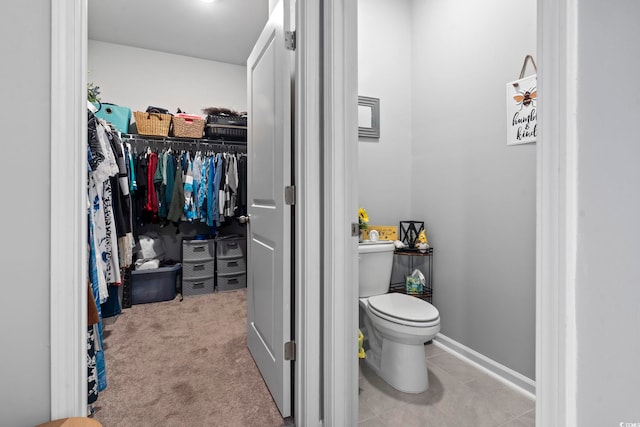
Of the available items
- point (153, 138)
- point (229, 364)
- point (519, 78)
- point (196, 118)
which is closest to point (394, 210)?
point (519, 78)

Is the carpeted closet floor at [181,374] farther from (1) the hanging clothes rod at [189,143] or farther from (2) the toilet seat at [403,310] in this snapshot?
(1) the hanging clothes rod at [189,143]

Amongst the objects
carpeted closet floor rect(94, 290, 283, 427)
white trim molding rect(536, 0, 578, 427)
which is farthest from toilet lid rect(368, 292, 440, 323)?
white trim molding rect(536, 0, 578, 427)

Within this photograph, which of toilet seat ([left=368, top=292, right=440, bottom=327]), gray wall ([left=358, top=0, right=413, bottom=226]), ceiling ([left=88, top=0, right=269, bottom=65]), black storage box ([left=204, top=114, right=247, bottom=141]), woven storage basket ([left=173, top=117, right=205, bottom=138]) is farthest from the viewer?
black storage box ([left=204, top=114, right=247, bottom=141])

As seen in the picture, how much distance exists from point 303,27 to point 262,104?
556 millimetres

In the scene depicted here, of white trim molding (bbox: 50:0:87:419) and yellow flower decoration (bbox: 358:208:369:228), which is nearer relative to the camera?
white trim molding (bbox: 50:0:87:419)

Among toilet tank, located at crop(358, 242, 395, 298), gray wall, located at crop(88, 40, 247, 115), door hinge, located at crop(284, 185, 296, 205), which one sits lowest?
toilet tank, located at crop(358, 242, 395, 298)

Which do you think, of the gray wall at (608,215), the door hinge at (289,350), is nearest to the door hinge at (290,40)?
the gray wall at (608,215)

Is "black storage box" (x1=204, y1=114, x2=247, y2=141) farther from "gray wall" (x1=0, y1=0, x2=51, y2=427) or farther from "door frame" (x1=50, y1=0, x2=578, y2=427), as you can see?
"gray wall" (x1=0, y1=0, x2=51, y2=427)

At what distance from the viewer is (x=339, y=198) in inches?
51.1

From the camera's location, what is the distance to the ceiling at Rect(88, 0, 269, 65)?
9.19 ft

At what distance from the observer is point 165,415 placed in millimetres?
1500

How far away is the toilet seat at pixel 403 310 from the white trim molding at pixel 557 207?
101cm

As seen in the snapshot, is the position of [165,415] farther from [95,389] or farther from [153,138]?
[153,138]

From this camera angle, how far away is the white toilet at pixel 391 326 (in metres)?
1.62
